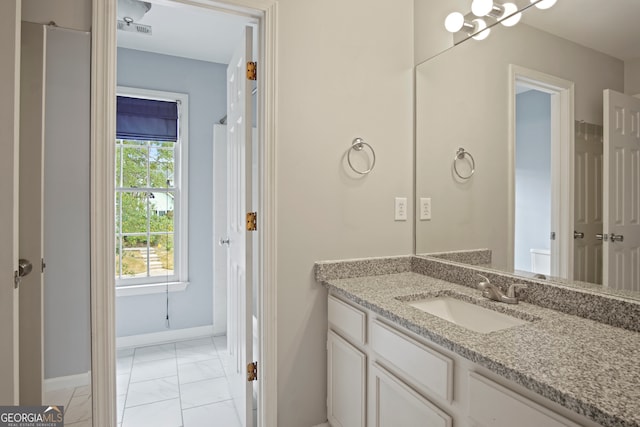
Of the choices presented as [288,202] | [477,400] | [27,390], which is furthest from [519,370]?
[27,390]

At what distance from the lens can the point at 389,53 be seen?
1.92 m

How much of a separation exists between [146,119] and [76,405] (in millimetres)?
2446

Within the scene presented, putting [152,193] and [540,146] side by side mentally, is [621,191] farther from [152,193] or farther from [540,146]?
[152,193]

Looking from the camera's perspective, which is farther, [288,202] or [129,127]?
[129,127]

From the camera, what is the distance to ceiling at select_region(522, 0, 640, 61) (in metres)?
1.15

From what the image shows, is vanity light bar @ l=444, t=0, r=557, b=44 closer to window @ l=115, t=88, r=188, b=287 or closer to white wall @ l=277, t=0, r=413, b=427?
white wall @ l=277, t=0, r=413, b=427

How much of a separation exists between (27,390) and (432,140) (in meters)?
2.11

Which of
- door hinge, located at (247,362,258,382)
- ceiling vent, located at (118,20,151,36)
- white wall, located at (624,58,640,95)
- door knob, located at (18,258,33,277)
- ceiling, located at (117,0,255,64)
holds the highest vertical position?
ceiling, located at (117,0,255,64)

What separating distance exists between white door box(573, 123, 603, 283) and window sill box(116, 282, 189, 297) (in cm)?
304

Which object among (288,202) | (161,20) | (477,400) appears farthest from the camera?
(161,20)

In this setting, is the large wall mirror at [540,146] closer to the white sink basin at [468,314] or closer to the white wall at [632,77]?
the white wall at [632,77]

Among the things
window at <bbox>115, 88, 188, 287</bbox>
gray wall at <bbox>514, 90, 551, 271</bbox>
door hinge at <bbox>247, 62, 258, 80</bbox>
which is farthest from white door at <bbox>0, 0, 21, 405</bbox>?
window at <bbox>115, 88, 188, 287</bbox>

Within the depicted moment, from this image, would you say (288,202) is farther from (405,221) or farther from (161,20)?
(161,20)

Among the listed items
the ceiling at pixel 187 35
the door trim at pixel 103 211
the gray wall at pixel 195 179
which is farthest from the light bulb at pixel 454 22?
the gray wall at pixel 195 179
